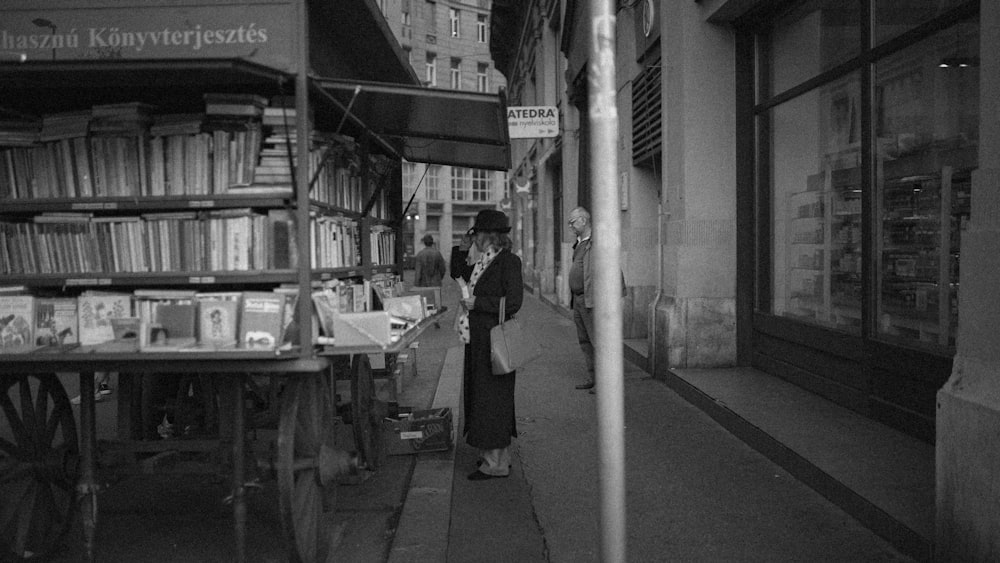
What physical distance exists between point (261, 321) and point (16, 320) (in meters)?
1.26

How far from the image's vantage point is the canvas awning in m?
4.12

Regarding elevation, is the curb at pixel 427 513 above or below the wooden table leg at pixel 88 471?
below

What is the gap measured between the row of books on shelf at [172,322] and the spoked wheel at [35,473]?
0.34m

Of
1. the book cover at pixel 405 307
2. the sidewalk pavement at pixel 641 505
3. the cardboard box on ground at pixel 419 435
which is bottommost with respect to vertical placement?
the sidewalk pavement at pixel 641 505

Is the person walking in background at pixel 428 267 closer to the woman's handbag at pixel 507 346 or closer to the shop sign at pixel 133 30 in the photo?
the woman's handbag at pixel 507 346

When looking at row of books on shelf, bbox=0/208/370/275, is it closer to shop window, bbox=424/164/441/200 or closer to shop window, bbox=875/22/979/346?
shop window, bbox=875/22/979/346

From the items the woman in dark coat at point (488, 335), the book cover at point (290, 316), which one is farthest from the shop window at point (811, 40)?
the book cover at point (290, 316)

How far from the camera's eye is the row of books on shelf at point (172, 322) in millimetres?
3809

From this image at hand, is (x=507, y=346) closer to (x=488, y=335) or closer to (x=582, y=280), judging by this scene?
(x=488, y=335)

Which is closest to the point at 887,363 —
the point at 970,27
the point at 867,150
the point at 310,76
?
the point at 867,150

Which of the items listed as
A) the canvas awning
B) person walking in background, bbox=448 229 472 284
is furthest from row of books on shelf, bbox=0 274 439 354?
person walking in background, bbox=448 229 472 284

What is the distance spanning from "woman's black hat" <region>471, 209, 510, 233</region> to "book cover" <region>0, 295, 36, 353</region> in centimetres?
277

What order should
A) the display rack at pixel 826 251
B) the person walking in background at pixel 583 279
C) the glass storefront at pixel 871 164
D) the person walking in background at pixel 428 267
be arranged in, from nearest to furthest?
the glass storefront at pixel 871 164 → the display rack at pixel 826 251 → the person walking in background at pixel 583 279 → the person walking in background at pixel 428 267

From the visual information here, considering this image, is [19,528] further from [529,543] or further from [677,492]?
[677,492]
